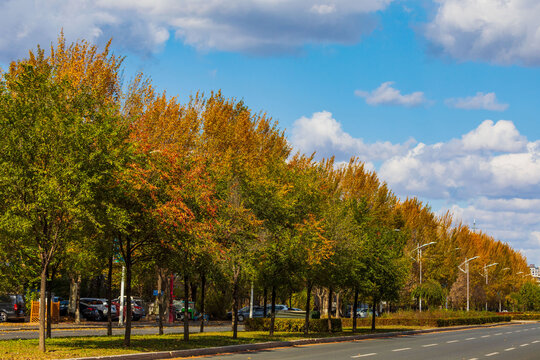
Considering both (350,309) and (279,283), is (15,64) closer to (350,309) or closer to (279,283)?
(279,283)

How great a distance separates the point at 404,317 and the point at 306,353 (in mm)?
32719

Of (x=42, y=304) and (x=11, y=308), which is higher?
(x=42, y=304)

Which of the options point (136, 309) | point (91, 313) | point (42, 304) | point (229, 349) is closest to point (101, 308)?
point (91, 313)

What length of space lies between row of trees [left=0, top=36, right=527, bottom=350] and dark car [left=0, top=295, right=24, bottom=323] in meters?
3.75

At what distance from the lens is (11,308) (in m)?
40.0

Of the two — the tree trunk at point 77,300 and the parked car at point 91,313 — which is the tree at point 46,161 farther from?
the parked car at point 91,313

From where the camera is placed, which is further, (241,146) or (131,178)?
(241,146)

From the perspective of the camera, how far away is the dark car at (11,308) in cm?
3975

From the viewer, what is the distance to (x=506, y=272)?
109 metres

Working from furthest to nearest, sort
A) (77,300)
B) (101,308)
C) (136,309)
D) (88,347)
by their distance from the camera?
(136,309) → (101,308) → (77,300) → (88,347)

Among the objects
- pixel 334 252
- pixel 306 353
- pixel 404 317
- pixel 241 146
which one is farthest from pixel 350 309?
pixel 306 353

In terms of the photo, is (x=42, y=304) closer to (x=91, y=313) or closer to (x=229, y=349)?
(x=229, y=349)

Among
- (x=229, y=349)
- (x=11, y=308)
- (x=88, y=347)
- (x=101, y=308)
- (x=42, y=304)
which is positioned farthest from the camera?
(x=101, y=308)

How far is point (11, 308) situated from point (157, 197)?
23716 millimetres
